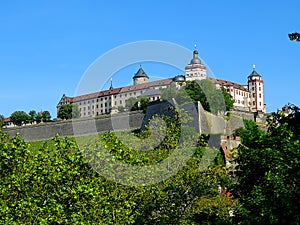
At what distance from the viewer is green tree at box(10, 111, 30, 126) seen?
10806 cm

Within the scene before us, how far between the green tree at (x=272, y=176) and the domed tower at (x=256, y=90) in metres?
98.4

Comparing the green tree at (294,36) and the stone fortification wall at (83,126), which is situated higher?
the stone fortification wall at (83,126)

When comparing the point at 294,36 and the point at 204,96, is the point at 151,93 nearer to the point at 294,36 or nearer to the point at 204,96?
the point at 204,96

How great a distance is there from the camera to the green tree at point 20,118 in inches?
4254

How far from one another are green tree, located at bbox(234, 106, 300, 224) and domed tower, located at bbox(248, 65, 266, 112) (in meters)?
98.4

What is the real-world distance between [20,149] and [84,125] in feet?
194

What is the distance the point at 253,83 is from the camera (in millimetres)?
121188

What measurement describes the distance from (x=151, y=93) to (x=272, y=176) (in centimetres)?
8720

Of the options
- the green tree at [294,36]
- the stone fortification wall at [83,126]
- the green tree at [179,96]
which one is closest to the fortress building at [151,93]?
the green tree at [179,96]

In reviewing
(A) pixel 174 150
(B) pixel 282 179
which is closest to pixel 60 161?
(B) pixel 282 179

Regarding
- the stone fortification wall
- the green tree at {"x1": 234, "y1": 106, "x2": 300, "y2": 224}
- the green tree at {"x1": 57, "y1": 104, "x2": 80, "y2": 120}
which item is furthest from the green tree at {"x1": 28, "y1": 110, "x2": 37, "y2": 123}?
the green tree at {"x1": 234, "y1": 106, "x2": 300, "y2": 224}

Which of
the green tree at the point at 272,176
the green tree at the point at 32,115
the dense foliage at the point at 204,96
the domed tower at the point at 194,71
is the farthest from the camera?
the green tree at the point at 32,115

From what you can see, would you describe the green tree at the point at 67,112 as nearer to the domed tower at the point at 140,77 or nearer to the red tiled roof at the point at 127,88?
the red tiled roof at the point at 127,88

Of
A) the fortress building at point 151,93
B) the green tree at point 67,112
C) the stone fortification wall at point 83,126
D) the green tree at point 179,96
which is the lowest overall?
the stone fortification wall at point 83,126
